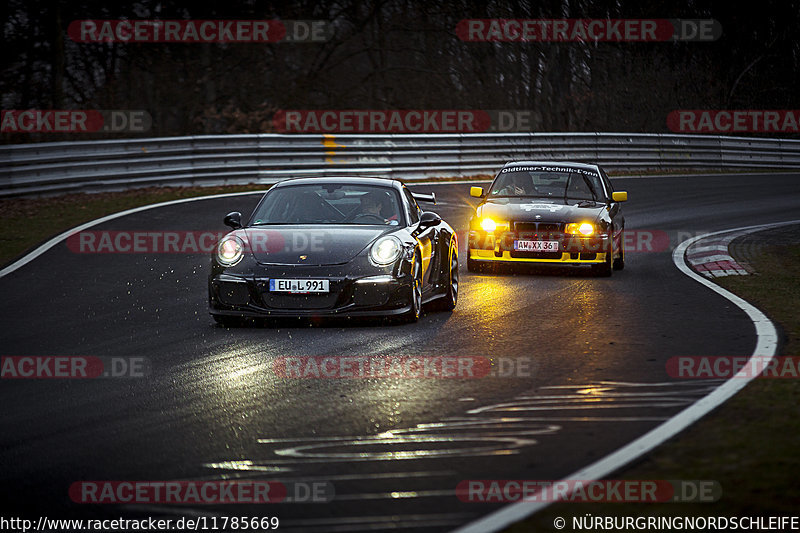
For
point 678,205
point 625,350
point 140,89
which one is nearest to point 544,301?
point 625,350

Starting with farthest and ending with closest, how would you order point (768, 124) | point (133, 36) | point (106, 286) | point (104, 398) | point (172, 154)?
point (768, 124), point (133, 36), point (172, 154), point (106, 286), point (104, 398)

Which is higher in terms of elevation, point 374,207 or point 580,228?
point 374,207

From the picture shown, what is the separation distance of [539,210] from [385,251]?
490cm

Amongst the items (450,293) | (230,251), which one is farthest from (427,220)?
(230,251)

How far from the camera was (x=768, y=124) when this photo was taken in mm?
42875

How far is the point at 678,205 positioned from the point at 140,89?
14.9m

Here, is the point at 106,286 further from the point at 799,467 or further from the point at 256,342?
the point at 799,467

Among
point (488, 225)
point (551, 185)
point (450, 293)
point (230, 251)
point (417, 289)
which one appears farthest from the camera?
point (551, 185)

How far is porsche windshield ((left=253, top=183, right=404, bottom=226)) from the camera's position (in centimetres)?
1109

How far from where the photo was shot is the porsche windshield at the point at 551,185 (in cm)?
1538

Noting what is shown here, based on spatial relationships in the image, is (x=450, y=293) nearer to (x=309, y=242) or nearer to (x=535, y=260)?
(x=309, y=242)

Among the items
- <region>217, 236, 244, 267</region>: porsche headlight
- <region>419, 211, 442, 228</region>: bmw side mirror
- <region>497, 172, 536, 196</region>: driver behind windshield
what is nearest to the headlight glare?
<region>497, 172, 536, 196</region>: driver behind windshield

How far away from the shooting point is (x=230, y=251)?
1031cm

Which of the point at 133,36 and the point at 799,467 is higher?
the point at 133,36
